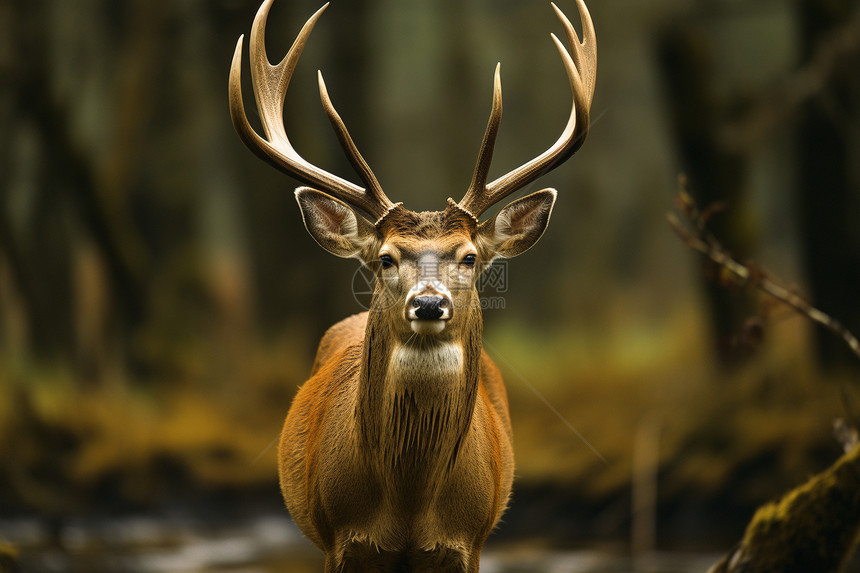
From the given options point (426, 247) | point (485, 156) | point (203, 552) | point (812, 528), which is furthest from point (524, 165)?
point (203, 552)

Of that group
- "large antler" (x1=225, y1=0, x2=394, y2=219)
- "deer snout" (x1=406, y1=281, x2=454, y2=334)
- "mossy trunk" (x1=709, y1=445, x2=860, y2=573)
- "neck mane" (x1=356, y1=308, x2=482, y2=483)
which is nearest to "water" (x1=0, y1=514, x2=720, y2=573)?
"mossy trunk" (x1=709, y1=445, x2=860, y2=573)

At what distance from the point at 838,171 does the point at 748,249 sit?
119 centimetres

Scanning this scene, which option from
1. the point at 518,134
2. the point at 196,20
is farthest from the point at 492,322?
the point at 196,20

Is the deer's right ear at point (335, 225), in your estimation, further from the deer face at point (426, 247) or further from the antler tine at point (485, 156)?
the antler tine at point (485, 156)

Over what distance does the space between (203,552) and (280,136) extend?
570 cm

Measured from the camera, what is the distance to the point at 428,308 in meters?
3.66

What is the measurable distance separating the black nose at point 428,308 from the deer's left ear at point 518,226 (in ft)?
2.44

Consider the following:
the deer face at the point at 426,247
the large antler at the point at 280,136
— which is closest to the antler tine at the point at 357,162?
the large antler at the point at 280,136

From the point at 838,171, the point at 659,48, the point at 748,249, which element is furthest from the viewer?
the point at 659,48

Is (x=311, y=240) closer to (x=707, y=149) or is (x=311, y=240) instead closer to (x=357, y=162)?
(x=707, y=149)

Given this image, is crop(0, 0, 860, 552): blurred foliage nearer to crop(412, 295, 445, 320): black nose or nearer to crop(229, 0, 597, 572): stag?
crop(229, 0, 597, 572): stag

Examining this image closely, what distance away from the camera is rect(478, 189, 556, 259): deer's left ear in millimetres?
4336

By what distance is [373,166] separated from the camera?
1101cm

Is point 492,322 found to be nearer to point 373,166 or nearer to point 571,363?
point 571,363
